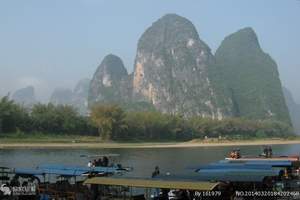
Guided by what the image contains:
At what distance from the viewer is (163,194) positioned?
13.7 m

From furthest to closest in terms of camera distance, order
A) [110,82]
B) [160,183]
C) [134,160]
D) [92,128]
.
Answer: [110,82]
[92,128]
[134,160]
[160,183]

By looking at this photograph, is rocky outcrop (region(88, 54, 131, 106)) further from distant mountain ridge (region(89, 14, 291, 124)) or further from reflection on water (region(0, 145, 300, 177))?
reflection on water (region(0, 145, 300, 177))

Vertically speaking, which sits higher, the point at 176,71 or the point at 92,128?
the point at 176,71

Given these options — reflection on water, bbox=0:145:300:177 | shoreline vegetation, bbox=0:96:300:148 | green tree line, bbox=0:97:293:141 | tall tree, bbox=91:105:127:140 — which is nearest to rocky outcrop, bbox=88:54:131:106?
green tree line, bbox=0:97:293:141

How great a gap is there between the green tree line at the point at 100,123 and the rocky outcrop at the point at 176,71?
60972 mm

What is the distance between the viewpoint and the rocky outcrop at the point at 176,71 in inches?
Result: 6265

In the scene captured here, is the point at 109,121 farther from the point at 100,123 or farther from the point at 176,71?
the point at 176,71

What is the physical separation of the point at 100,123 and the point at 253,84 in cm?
10925

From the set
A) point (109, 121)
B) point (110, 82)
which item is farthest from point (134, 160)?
point (110, 82)

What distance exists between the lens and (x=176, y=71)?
172625 mm

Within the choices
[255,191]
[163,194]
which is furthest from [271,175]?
[163,194]

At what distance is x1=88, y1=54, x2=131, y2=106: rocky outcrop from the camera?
17800 cm

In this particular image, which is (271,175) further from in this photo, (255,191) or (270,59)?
(270,59)

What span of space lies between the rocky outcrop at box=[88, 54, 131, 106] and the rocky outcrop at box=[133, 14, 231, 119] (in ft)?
16.6
